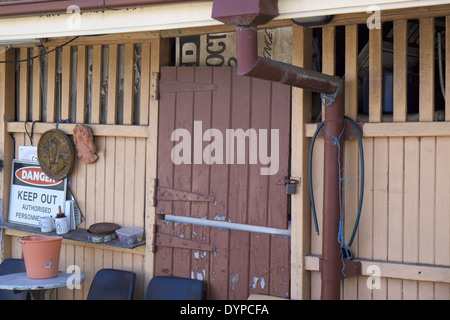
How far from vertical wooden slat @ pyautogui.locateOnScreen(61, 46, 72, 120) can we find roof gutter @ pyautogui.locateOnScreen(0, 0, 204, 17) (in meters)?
1.36

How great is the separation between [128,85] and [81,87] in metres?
0.60

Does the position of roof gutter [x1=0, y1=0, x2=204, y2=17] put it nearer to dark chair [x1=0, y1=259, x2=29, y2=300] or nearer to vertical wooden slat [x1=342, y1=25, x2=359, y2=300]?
vertical wooden slat [x1=342, y1=25, x2=359, y2=300]

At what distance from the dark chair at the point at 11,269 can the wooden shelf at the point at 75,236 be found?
0.32 meters

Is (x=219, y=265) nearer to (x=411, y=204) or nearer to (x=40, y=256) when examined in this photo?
(x=40, y=256)

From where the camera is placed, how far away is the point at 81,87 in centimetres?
564

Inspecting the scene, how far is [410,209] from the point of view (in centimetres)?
411

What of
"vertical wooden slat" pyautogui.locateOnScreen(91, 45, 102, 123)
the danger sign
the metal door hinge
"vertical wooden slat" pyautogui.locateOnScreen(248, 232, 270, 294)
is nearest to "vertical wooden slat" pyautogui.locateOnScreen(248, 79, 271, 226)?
"vertical wooden slat" pyautogui.locateOnScreen(248, 232, 270, 294)

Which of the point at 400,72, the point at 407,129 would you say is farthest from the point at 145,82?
the point at 407,129

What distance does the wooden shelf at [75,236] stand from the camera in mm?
5125

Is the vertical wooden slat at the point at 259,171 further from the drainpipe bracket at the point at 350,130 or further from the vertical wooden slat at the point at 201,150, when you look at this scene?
the drainpipe bracket at the point at 350,130

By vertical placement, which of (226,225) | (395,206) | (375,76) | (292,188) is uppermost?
(375,76)

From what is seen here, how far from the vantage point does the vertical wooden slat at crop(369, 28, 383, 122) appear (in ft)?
13.8

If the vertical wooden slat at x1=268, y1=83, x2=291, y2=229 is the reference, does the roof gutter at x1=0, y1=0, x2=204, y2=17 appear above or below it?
above

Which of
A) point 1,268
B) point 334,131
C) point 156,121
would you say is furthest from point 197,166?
point 1,268
